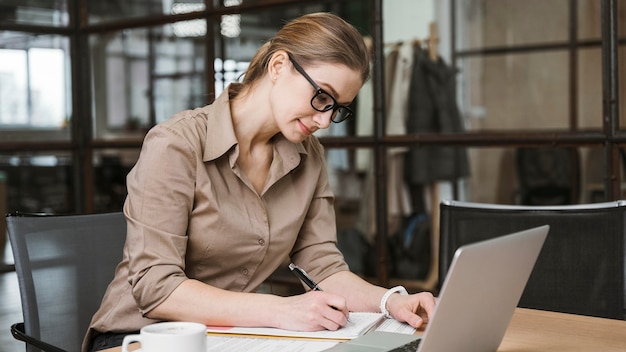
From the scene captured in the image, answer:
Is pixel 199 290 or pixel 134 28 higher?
pixel 134 28

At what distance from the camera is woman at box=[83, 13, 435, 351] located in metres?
1.52

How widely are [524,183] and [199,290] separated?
4582mm

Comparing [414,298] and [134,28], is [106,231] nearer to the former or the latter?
[414,298]

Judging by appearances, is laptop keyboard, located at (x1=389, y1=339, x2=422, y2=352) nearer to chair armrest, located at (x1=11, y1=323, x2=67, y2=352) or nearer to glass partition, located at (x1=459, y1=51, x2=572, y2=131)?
chair armrest, located at (x1=11, y1=323, x2=67, y2=352)

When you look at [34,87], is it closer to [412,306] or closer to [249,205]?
[249,205]

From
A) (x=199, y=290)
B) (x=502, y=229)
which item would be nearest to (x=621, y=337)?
(x=502, y=229)

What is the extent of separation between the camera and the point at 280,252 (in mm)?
1841

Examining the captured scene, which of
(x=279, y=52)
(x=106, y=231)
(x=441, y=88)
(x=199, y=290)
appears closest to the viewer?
(x=199, y=290)

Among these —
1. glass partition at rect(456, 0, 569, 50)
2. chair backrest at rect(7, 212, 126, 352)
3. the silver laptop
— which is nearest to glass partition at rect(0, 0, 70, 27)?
chair backrest at rect(7, 212, 126, 352)

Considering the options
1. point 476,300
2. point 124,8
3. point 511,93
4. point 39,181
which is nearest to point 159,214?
point 476,300

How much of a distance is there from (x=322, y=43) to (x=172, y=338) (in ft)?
2.55

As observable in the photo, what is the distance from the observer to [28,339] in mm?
1601

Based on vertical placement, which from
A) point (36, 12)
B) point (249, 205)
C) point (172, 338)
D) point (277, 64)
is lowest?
point (172, 338)

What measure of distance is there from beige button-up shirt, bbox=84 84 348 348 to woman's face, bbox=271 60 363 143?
0.12 metres
